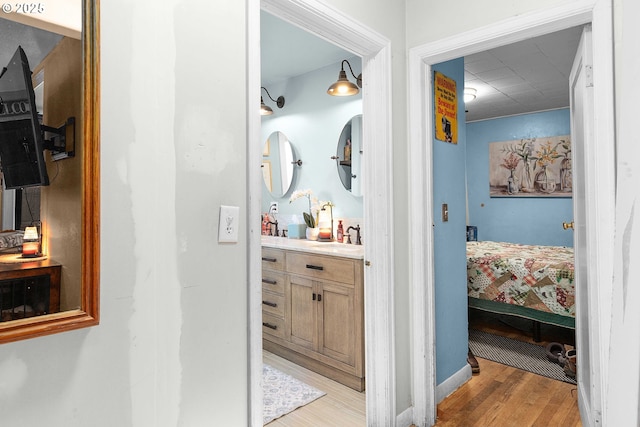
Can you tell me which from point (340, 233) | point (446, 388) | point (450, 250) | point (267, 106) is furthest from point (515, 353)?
point (267, 106)

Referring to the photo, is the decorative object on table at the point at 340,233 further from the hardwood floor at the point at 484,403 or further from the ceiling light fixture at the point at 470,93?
the ceiling light fixture at the point at 470,93

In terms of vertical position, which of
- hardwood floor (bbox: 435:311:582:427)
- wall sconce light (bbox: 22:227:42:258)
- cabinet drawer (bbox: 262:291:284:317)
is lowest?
hardwood floor (bbox: 435:311:582:427)

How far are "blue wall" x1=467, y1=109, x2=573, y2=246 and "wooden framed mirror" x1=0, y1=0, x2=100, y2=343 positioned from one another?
18.4 ft

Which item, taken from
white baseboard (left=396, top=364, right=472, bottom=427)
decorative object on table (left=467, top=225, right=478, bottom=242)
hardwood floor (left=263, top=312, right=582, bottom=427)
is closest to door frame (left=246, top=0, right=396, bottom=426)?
white baseboard (left=396, top=364, right=472, bottom=427)

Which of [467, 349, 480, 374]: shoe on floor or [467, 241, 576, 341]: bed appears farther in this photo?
[467, 241, 576, 341]: bed

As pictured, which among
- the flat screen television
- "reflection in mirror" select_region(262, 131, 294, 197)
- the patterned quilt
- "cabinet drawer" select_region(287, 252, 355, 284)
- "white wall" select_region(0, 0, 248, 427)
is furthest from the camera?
"reflection in mirror" select_region(262, 131, 294, 197)

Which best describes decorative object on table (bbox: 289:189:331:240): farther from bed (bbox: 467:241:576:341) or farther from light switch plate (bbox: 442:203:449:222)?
bed (bbox: 467:241:576:341)

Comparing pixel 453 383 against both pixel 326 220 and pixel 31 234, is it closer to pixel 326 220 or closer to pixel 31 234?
pixel 326 220

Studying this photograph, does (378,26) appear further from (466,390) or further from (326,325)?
(466,390)

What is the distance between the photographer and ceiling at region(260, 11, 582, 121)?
2.83m

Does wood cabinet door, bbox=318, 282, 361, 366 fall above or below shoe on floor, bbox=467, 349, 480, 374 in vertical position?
above

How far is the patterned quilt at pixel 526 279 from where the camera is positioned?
3129 mm

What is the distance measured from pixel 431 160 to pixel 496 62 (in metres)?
1.93

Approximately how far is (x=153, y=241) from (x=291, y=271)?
5.83ft
